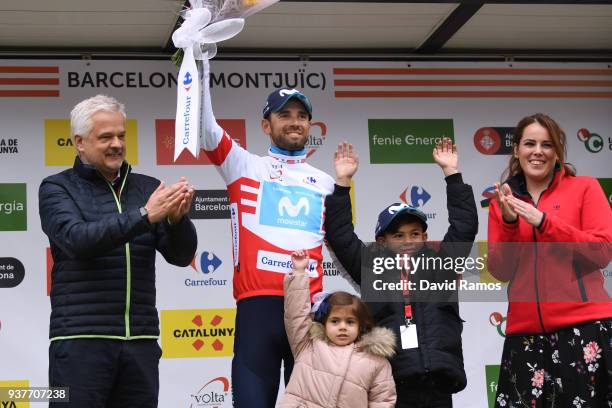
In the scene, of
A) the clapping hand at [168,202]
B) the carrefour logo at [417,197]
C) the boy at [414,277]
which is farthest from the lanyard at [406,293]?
the carrefour logo at [417,197]

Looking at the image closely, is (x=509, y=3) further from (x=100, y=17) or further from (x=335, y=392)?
(x=335, y=392)

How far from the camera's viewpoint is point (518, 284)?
3.92 metres

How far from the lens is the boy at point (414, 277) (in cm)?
396

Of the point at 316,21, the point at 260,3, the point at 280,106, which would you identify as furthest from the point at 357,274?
the point at 316,21

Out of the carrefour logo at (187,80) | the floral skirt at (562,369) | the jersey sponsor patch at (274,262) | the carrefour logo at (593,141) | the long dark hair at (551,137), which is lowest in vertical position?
the floral skirt at (562,369)

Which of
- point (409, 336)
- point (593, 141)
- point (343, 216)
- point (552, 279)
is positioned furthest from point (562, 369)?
point (593, 141)

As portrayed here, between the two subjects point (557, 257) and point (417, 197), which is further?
point (417, 197)

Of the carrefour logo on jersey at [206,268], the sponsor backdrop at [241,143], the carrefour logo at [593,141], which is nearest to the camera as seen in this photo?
the sponsor backdrop at [241,143]

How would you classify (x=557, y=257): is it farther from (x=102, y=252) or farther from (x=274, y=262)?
(x=102, y=252)

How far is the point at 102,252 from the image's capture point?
11.7 ft

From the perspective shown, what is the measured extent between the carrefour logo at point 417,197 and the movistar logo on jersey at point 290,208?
6.31 feet

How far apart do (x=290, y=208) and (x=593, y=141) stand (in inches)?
111

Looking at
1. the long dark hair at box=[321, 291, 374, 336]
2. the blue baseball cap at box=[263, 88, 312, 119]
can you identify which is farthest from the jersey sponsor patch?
the blue baseball cap at box=[263, 88, 312, 119]

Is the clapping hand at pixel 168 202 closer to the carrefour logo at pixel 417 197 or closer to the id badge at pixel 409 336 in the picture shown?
the id badge at pixel 409 336
